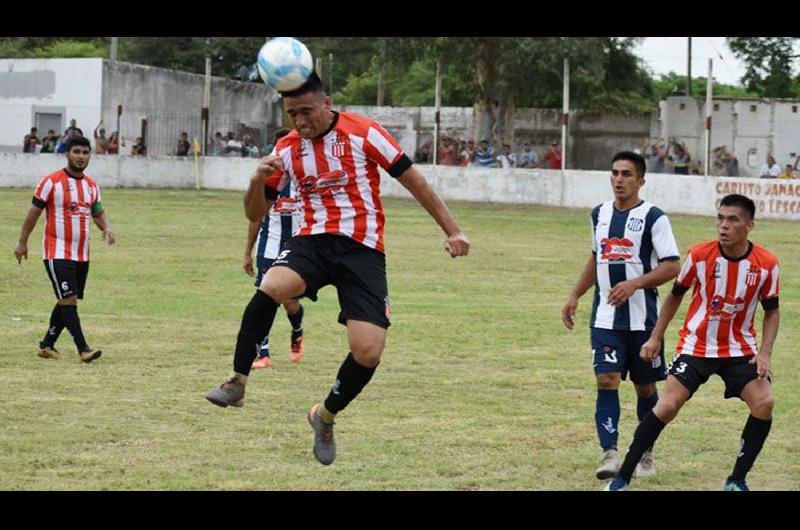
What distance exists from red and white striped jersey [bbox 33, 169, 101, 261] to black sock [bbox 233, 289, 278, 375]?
5.73 m

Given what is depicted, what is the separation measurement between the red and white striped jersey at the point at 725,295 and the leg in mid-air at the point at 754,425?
0.21 meters

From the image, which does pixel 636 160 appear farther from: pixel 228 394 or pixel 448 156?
pixel 448 156

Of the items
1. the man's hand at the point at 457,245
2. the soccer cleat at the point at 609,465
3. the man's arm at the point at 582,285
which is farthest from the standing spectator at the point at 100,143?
the man's hand at the point at 457,245

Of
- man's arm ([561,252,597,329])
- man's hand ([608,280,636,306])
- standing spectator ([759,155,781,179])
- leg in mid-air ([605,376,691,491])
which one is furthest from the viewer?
standing spectator ([759,155,781,179])

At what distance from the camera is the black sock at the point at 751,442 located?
27.7 feet

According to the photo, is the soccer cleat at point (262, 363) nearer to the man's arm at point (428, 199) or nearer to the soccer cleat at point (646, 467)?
the soccer cleat at point (646, 467)

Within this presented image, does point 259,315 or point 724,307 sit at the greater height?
point 724,307

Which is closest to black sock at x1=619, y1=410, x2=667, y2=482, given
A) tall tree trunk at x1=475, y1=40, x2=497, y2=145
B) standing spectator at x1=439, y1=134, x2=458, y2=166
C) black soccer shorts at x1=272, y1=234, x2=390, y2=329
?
black soccer shorts at x1=272, y1=234, x2=390, y2=329

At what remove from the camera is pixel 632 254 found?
8992 mm

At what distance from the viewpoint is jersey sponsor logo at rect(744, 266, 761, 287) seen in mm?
8391

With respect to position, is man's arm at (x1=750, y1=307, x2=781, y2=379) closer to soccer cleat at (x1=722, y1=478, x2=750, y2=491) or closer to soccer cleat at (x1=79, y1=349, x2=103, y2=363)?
soccer cleat at (x1=722, y1=478, x2=750, y2=491)

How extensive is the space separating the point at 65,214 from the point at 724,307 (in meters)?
7.29

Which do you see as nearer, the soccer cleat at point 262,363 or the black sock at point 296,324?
the soccer cleat at point 262,363

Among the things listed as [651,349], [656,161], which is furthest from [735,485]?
[656,161]
